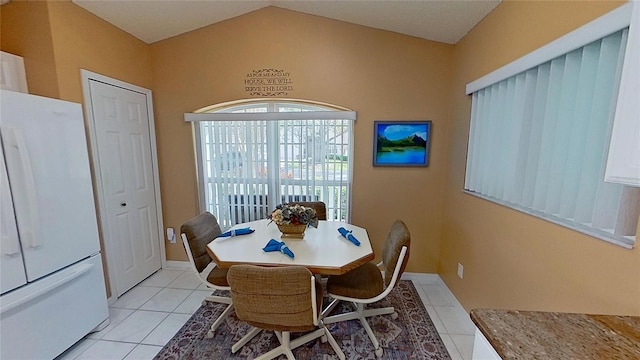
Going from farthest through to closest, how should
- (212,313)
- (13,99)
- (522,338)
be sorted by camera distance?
(212,313) < (13,99) < (522,338)

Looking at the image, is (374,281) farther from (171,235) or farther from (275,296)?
(171,235)

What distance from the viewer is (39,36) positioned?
1841 millimetres

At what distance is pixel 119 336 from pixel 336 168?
2.34 meters

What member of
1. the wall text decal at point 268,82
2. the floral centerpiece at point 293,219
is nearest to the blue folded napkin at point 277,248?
the floral centerpiece at point 293,219

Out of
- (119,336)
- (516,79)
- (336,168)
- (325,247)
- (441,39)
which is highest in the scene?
(441,39)

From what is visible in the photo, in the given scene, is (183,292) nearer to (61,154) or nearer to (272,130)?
(61,154)

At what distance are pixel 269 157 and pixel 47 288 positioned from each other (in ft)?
6.31

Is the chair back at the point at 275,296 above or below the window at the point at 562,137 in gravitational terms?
below

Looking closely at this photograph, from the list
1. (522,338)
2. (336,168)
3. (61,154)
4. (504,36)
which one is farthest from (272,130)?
(522,338)

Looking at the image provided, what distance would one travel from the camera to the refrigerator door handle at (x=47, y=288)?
140cm

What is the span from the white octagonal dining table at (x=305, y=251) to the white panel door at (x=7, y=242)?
1005mm

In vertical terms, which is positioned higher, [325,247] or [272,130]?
[272,130]

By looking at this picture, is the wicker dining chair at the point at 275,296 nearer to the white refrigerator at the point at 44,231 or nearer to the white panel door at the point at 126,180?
the white refrigerator at the point at 44,231

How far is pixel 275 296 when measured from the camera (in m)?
1.36
